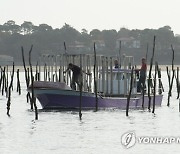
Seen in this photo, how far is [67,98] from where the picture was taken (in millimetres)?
46438

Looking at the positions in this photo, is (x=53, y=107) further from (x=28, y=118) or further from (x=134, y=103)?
(x=134, y=103)

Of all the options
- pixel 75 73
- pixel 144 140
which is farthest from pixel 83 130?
pixel 75 73

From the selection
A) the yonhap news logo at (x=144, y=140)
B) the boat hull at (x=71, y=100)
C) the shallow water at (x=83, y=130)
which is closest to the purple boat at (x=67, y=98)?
the boat hull at (x=71, y=100)

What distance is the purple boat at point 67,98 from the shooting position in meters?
45.9

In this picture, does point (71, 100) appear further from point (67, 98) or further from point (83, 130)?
point (83, 130)

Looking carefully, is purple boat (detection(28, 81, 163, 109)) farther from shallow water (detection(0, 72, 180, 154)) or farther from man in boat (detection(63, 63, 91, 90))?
man in boat (detection(63, 63, 91, 90))

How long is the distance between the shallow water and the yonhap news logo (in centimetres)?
30

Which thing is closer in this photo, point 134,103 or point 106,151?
point 106,151

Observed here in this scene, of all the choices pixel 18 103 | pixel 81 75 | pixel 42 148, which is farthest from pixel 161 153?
pixel 18 103

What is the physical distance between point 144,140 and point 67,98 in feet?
30.9

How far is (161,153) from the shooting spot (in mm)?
33656

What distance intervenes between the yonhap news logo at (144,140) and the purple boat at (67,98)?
6.91 m

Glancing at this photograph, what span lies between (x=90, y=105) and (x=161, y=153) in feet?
46.3

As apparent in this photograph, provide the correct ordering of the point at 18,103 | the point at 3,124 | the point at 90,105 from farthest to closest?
the point at 18,103 < the point at 90,105 < the point at 3,124
